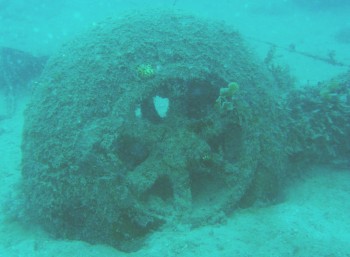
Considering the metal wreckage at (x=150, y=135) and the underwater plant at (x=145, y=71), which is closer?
the metal wreckage at (x=150, y=135)

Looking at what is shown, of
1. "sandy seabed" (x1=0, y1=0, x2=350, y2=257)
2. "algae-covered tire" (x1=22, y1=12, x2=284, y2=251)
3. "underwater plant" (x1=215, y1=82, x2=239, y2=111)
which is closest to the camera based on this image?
"sandy seabed" (x1=0, y1=0, x2=350, y2=257)

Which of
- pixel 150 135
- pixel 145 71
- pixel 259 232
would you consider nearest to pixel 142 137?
pixel 150 135

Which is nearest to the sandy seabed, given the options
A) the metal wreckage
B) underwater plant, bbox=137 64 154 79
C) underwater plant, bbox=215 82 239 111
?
the metal wreckage

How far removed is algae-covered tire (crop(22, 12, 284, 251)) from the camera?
330cm

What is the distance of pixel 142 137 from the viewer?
3.59m

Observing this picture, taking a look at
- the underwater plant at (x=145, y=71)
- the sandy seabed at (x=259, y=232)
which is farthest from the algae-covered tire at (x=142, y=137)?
the sandy seabed at (x=259, y=232)

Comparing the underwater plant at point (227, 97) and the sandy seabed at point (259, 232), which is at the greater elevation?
the underwater plant at point (227, 97)

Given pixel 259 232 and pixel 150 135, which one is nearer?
pixel 259 232

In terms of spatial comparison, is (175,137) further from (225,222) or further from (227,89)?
(225,222)

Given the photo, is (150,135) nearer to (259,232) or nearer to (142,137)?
(142,137)

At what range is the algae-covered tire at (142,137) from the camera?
3297mm

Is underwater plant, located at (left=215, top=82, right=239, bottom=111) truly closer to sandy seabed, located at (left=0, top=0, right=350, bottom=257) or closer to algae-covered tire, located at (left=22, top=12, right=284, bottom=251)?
algae-covered tire, located at (left=22, top=12, right=284, bottom=251)

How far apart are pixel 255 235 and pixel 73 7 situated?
85.7 feet

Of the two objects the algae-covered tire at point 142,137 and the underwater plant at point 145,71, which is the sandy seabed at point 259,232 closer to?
the algae-covered tire at point 142,137
